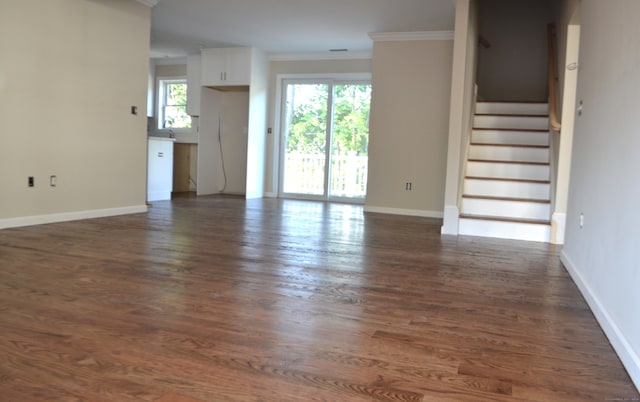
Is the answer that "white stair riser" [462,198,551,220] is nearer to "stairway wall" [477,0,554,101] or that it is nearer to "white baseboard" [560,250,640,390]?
"white baseboard" [560,250,640,390]

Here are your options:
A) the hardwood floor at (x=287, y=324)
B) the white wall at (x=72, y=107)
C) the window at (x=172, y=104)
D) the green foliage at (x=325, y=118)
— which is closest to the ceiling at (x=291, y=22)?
the green foliage at (x=325, y=118)

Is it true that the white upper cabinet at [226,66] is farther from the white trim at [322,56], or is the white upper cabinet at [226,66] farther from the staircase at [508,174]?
the staircase at [508,174]

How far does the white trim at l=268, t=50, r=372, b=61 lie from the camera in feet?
25.0

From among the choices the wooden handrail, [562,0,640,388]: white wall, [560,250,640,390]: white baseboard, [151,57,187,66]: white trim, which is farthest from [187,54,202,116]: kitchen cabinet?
[560,250,640,390]: white baseboard

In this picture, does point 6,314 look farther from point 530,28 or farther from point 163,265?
point 530,28

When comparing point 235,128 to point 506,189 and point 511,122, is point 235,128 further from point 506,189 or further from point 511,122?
point 506,189

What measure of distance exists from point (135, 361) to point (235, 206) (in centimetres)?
510

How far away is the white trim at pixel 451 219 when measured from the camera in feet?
16.0

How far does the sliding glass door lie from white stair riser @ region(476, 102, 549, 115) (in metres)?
1.85

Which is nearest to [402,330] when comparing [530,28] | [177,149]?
[530,28]

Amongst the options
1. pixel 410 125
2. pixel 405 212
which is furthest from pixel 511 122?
pixel 405 212

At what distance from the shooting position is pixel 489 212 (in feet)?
16.8

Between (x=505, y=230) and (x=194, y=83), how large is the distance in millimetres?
5694

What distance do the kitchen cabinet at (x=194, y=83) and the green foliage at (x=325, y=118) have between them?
152 centimetres
